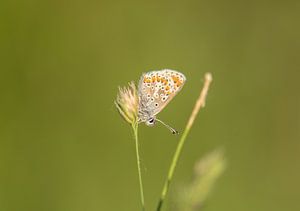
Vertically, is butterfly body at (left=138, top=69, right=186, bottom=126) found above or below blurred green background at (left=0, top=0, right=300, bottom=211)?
above

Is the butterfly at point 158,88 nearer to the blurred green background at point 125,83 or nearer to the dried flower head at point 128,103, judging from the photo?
the dried flower head at point 128,103

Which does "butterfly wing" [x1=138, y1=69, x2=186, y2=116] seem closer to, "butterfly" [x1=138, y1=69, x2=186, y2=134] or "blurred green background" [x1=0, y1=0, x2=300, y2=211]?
"butterfly" [x1=138, y1=69, x2=186, y2=134]

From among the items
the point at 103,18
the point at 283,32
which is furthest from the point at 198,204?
the point at 283,32

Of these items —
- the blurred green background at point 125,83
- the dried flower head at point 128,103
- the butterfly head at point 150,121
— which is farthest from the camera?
the blurred green background at point 125,83

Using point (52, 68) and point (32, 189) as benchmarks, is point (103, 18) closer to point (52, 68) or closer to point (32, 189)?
point (52, 68)

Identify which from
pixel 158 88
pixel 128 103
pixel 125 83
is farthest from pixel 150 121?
pixel 125 83

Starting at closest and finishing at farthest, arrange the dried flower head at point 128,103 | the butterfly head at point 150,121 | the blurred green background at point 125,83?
1. the dried flower head at point 128,103
2. the butterfly head at point 150,121
3. the blurred green background at point 125,83

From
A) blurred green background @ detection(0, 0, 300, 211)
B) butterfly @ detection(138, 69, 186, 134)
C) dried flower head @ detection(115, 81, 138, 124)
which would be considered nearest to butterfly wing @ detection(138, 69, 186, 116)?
butterfly @ detection(138, 69, 186, 134)

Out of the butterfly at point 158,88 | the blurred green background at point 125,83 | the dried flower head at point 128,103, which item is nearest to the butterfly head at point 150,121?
the butterfly at point 158,88
